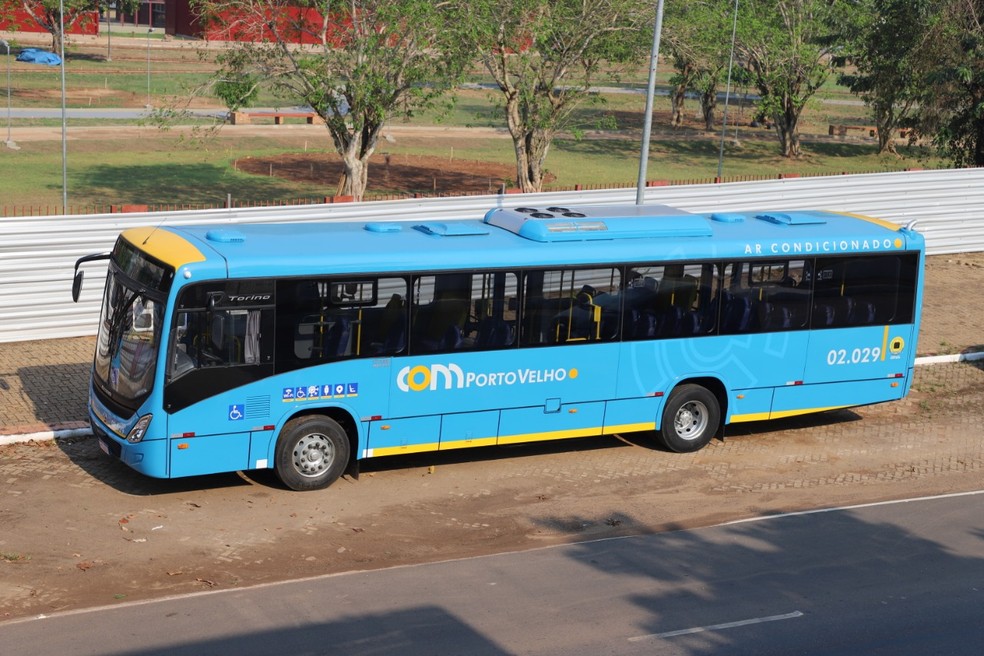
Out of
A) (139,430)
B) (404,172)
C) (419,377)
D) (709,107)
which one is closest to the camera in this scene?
(139,430)

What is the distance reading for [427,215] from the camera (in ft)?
72.0

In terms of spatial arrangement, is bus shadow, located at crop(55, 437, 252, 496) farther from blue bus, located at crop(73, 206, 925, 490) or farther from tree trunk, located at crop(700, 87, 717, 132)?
tree trunk, located at crop(700, 87, 717, 132)

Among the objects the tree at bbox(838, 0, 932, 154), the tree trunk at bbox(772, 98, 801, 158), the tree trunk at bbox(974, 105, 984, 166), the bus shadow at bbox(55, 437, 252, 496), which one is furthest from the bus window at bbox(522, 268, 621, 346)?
the tree trunk at bbox(772, 98, 801, 158)

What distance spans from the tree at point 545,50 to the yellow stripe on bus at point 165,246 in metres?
15.6

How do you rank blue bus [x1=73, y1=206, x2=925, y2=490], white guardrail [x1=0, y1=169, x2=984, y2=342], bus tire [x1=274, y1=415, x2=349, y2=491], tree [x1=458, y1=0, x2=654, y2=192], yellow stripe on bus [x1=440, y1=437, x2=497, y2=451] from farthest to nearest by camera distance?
tree [x1=458, y1=0, x2=654, y2=192] < white guardrail [x1=0, y1=169, x2=984, y2=342] < yellow stripe on bus [x1=440, y1=437, x2=497, y2=451] < bus tire [x1=274, y1=415, x2=349, y2=491] < blue bus [x1=73, y1=206, x2=925, y2=490]

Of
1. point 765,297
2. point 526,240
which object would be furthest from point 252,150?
point 765,297

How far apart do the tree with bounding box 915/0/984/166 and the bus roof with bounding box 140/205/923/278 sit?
21.7 metres

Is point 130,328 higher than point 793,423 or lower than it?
higher

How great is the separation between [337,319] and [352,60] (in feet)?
48.8

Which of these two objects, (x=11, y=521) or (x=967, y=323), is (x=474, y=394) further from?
(x=967, y=323)

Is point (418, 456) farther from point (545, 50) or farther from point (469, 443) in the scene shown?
point (545, 50)

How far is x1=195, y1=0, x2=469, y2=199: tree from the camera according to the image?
2594cm

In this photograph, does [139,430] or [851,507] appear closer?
[139,430]

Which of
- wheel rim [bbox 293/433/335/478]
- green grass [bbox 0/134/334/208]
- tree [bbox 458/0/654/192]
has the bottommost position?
wheel rim [bbox 293/433/335/478]
